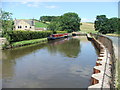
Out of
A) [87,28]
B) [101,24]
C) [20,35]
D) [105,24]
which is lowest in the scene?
[20,35]

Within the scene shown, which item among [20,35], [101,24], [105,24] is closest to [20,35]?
[20,35]

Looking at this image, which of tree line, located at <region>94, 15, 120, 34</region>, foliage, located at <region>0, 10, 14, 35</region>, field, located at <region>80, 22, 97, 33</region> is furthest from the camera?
field, located at <region>80, 22, 97, 33</region>

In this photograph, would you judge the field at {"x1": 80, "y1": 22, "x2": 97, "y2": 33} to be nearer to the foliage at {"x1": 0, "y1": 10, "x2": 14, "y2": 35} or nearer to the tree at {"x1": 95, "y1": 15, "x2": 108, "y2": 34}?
the tree at {"x1": 95, "y1": 15, "x2": 108, "y2": 34}

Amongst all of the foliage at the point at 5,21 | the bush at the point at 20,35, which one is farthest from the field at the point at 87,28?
the foliage at the point at 5,21

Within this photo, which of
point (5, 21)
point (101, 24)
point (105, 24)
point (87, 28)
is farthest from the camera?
point (87, 28)

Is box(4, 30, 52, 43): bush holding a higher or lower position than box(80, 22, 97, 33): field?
lower

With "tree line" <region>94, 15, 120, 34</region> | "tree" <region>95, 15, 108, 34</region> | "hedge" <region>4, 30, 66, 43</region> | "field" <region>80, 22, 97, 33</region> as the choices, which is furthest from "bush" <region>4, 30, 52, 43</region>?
"field" <region>80, 22, 97, 33</region>

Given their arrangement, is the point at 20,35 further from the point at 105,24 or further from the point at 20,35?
the point at 105,24

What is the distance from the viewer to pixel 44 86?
10094mm

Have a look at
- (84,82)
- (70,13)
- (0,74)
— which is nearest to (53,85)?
(84,82)

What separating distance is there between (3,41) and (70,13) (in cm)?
7752

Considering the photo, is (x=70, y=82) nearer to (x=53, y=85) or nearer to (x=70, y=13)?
(x=53, y=85)

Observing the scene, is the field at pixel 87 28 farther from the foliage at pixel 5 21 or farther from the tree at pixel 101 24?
the foliage at pixel 5 21

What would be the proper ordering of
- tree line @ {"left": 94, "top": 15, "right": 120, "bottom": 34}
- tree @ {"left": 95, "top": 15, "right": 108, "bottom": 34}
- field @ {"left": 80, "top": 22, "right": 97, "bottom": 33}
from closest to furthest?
1. tree line @ {"left": 94, "top": 15, "right": 120, "bottom": 34}
2. tree @ {"left": 95, "top": 15, "right": 108, "bottom": 34}
3. field @ {"left": 80, "top": 22, "right": 97, "bottom": 33}
